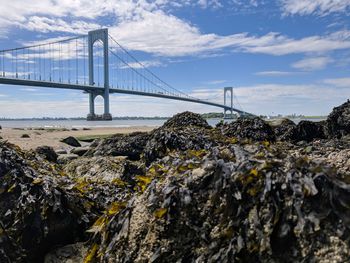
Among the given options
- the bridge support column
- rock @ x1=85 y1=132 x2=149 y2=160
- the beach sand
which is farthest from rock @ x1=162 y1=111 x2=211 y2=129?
the bridge support column

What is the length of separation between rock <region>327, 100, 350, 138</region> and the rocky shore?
120 inches

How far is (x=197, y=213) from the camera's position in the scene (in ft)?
6.53

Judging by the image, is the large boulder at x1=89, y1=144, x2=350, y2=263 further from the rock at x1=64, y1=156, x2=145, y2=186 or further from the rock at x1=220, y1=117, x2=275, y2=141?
the rock at x1=220, y1=117, x2=275, y2=141

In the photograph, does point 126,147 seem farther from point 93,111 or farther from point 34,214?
point 93,111

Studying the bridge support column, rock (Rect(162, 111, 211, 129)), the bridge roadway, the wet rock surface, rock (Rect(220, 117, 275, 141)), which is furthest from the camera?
the bridge support column

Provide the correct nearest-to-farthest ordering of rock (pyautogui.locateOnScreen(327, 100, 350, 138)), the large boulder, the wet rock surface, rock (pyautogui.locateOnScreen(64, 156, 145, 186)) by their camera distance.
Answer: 1. the large boulder
2. rock (pyautogui.locateOnScreen(64, 156, 145, 186))
3. rock (pyautogui.locateOnScreen(327, 100, 350, 138))
4. the wet rock surface

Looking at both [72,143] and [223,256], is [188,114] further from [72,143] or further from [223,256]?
[72,143]

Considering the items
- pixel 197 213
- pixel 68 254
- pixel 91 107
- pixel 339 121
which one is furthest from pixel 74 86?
pixel 197 213

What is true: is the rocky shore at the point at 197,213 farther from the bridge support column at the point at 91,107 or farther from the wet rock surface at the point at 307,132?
the bridge support column at the point at 91,107

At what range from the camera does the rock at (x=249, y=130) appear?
5555 millimetres

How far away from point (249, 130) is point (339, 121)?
1616 millimetres

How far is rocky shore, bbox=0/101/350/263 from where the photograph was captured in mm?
1726

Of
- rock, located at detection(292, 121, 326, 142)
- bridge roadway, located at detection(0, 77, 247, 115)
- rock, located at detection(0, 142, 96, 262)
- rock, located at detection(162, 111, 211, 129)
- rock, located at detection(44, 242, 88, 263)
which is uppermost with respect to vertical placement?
bridge roadway, located at detection(0, 77, 247, 115)

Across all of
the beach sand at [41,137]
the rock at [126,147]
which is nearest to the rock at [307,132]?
the rock at [126,147]
